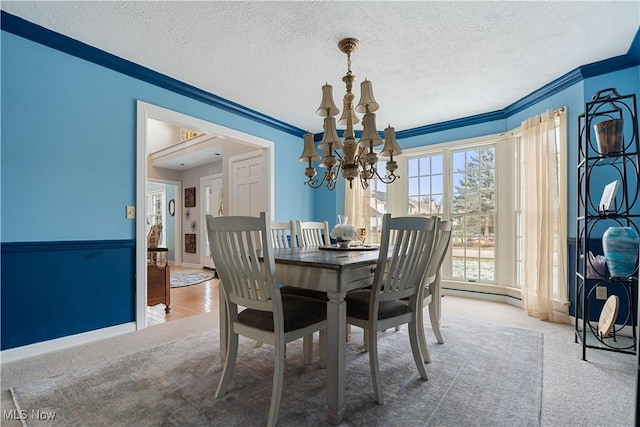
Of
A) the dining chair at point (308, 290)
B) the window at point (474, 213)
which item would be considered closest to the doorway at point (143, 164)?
the dining chair at point (308, 290)

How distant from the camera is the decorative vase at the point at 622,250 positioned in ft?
6.93

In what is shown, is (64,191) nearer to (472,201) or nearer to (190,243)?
(472,201)

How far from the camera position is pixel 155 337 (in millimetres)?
2658

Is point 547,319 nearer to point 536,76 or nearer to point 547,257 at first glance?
point 547,257

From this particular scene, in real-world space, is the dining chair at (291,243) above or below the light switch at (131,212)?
below

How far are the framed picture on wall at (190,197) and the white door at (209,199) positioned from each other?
0.35 meters

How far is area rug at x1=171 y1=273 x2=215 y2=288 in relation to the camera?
5.06 m

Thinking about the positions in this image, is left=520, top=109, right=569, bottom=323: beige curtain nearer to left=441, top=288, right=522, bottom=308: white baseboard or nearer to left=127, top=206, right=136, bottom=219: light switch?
left=441, top=288, right=522, bottom=308: white baseboard

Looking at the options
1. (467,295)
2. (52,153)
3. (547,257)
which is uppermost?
(52,153)

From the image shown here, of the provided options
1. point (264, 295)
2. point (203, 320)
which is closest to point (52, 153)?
point (203, 320)

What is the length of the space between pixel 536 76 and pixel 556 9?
111 cm

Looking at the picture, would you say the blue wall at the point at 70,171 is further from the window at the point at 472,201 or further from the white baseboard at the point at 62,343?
the window at the point at 472,201

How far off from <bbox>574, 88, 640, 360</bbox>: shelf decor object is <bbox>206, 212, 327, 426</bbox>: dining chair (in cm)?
209

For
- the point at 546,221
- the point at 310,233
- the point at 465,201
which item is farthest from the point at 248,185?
the point at 546,221
